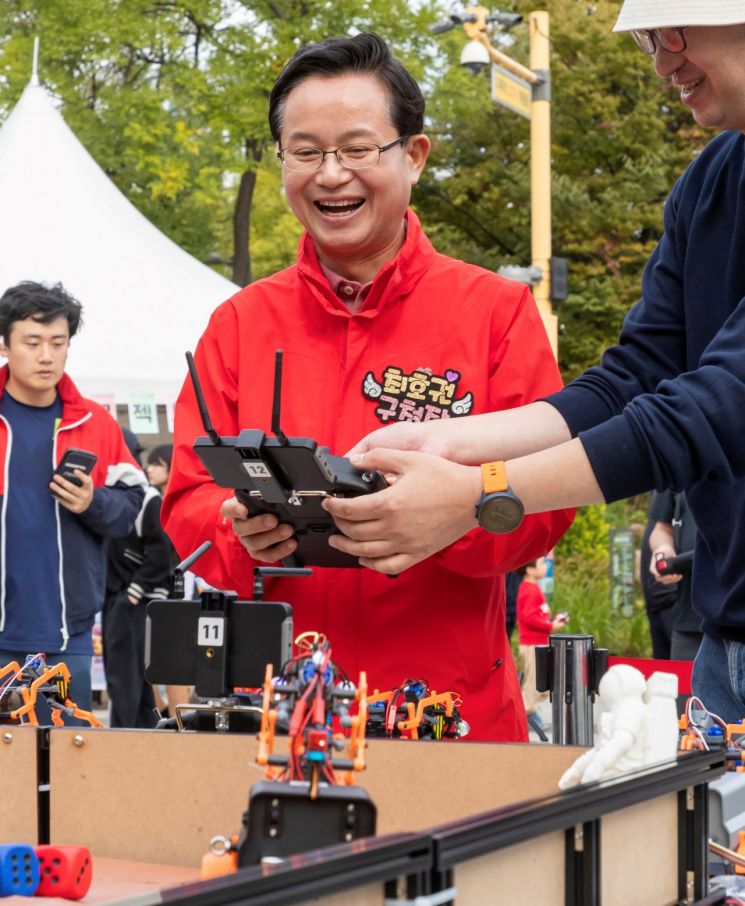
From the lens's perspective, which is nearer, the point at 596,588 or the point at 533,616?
the point at 533,616

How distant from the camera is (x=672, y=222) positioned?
2518mm

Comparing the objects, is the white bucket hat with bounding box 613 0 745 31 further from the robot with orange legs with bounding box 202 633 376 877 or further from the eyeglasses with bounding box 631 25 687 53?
the robot with orange legs with bounding box 202 633 376 877

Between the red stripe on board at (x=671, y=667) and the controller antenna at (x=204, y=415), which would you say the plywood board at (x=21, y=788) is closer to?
the controller antenna at (x=204, y=415)

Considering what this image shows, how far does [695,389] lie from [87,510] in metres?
3.60

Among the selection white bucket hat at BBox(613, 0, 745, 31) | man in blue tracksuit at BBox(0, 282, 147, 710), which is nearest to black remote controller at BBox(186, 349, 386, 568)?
white bucket hat at BBox(613, 0, 745, 31)

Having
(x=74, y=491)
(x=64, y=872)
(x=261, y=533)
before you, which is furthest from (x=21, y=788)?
(x=74, y=491)

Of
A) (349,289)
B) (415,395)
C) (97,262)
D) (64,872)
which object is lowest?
(64,872)

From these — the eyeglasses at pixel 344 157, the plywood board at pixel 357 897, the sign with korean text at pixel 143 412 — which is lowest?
the plywood board at pixel 357 897

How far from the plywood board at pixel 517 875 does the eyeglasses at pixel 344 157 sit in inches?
57.1

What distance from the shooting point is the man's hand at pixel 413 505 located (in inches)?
78.9

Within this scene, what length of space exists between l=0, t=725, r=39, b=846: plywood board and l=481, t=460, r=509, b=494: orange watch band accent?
2.37ft

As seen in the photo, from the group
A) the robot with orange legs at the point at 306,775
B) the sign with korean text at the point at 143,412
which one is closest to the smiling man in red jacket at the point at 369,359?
the robot with orange legs at the point at 306,775

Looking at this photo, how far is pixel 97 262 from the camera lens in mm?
11859

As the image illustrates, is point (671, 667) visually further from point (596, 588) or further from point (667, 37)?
point (596, 588)
